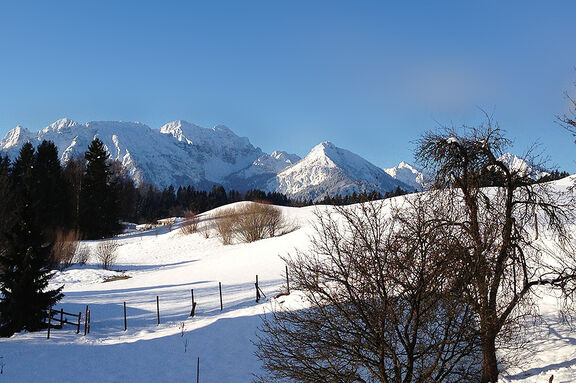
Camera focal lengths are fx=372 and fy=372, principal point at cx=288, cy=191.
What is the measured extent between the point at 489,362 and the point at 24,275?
67.5 feet

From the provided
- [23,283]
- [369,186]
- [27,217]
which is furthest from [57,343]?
[369,186]

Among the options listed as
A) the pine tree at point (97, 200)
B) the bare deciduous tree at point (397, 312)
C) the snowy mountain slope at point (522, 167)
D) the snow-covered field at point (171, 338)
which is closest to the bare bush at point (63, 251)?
the snow-covered field at point (171, 338)

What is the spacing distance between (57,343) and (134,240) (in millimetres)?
42597

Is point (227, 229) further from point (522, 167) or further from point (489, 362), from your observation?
point (489, 362)

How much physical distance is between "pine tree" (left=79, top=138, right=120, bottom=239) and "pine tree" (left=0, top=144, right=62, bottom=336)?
129ft

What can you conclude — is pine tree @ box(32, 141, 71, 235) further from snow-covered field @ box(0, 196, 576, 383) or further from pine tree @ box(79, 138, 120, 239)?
snow-covered field @ box(0, 196, 576, 383)

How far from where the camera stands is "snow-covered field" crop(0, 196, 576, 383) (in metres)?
11.8

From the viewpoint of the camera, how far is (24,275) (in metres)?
18.7

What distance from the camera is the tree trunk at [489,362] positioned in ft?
29.1

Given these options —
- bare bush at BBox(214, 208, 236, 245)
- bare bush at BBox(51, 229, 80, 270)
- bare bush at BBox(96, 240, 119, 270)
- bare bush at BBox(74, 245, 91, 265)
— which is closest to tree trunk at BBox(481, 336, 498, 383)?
bare bush at BBox(51, 229, 80, 270)

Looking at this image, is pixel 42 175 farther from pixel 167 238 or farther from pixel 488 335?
pixel 488 335

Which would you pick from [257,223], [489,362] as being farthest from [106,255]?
[489,362]

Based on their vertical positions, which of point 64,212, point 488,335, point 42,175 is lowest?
point 488,335

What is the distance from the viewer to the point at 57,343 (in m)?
17.2
